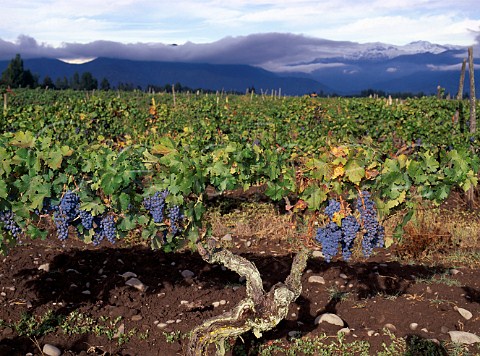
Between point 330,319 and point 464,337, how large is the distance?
1.22m

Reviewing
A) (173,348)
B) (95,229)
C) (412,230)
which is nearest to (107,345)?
(173,348)

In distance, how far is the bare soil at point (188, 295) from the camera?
5.36 m

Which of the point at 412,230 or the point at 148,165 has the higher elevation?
the point at 148,165

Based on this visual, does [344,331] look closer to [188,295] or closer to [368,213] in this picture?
[368,213]

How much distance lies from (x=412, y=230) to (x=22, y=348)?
5422mm

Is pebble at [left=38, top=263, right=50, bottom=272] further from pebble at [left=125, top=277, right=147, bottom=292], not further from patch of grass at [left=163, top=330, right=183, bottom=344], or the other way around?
patch of grass at [left=163, top=330, right=183, bottom=344]

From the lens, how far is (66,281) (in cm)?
674

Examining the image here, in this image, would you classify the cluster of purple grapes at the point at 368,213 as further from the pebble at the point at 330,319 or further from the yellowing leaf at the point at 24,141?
the yellowing leaf at the point at 24,141

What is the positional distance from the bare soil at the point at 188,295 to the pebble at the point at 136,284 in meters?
0.05

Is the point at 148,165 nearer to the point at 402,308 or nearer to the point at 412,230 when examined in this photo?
the point at 402,308

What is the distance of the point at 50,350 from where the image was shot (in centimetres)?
514

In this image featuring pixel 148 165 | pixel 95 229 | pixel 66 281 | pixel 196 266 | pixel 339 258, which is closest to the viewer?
pixel 148 165

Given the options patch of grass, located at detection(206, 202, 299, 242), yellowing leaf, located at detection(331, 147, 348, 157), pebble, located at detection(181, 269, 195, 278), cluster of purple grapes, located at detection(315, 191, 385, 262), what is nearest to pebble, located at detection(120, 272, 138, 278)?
pebble, located at detection(181, 269, 195, 278)

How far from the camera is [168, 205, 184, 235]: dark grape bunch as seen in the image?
4574 mm
